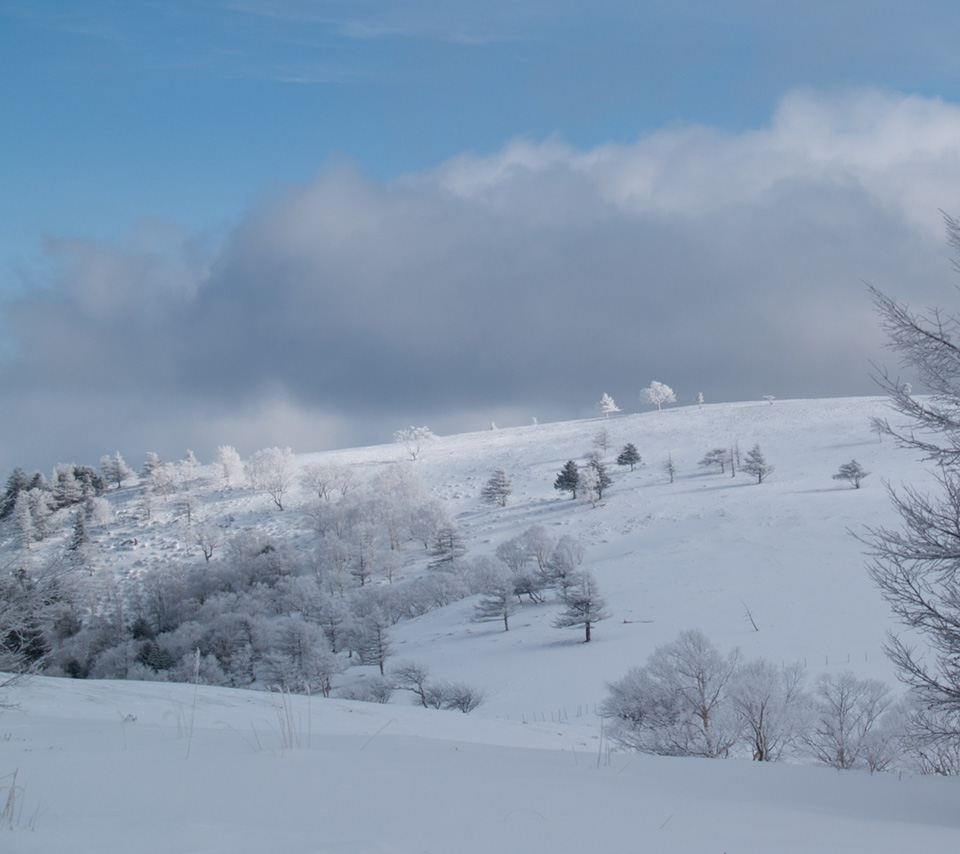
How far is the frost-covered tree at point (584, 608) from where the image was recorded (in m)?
36.7

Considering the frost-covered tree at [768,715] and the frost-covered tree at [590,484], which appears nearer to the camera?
the frost-covered tree at [768,715]

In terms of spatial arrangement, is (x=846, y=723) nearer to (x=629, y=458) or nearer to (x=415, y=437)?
(x=629, y=458)

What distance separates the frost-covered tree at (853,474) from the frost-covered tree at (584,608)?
32431 mm

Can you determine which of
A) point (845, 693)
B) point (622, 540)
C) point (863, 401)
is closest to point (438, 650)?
point (622, 540)

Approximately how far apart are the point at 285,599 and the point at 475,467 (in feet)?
149

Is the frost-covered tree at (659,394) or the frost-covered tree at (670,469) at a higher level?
the frost-covered tree at (659,394)

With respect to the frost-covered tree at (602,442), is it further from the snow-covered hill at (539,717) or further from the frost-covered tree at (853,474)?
the frost-covered tree at (853,474)

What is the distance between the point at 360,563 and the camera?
61.9 m

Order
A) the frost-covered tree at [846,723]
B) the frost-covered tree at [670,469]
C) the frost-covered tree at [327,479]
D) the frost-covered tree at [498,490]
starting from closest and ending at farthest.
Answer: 1. the frost-covered tree at [846,723]
2. the frost-covered tree at [670,469]
3. the frost-covered tree at [498,490]
4. the frost-covered tree at [327,479]

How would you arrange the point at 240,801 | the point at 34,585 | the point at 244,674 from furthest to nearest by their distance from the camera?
the point at 244,674
the point at 34,585
the point at 240,801

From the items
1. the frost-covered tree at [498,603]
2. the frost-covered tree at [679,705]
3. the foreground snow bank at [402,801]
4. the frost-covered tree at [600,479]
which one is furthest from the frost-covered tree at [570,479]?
the foreground snow bank at [402,801]

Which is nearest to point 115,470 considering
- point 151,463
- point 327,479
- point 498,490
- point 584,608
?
point 151,463

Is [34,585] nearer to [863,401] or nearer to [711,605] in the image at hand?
[711,605]

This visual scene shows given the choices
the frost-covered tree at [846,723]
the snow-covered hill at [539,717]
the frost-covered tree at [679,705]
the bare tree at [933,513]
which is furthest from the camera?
the frost-covered tree at [679,705]
